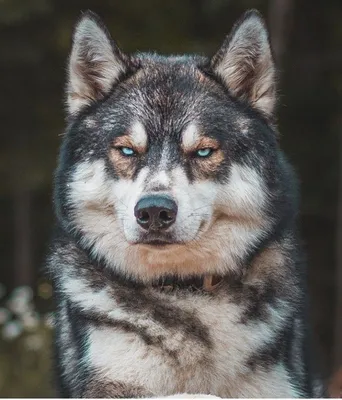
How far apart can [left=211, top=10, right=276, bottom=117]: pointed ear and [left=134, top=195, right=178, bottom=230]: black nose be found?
3.03 ft

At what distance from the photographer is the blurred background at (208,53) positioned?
1356 cm

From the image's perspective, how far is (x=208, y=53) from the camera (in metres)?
13.0

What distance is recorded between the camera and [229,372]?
5.20 meters

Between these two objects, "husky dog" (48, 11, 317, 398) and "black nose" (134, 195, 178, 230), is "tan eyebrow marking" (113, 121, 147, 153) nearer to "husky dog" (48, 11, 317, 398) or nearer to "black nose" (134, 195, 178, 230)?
"husky dog" (48, 11, 317, 398)

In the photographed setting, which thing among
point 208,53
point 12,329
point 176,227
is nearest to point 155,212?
point 176,227

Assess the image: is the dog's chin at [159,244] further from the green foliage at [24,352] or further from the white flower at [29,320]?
the white flower at [29,320]

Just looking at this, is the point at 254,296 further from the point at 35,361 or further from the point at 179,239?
the point at 35,361

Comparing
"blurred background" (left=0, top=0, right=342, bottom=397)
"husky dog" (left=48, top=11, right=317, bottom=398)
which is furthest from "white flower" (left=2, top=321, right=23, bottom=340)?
"husky dog" (left=48, top=11, right=317, bottom=398)

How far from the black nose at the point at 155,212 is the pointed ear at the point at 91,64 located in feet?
3.04

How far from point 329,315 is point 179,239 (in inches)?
427

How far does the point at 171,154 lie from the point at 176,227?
1.28ft

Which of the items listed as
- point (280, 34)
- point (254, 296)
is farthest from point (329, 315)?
point (254, 296)

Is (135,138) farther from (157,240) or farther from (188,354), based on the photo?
(188,354)

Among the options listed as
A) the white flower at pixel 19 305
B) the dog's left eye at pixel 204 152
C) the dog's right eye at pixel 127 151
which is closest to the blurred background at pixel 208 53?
the white flower at pixel 19 305
